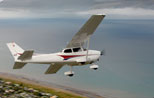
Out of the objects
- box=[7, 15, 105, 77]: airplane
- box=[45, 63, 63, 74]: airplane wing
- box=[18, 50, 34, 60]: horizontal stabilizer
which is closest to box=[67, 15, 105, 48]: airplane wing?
box=[7, 15, 105, 77]: airplane

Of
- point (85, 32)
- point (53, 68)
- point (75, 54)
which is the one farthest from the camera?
point (53, 68)

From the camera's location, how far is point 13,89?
9988cm

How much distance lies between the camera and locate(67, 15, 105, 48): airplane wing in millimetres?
23094

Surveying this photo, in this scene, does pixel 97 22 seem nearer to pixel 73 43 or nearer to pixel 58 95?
pixel 73 43

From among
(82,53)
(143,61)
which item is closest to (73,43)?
(82,53)

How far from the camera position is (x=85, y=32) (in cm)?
2408

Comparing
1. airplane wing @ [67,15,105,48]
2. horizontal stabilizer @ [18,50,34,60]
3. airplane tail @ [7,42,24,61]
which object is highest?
airplane wing @ [67,15,105,48]

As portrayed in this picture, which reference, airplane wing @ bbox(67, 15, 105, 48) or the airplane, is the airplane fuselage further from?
airplane wing @ bbox(67, 15, 105, 48)

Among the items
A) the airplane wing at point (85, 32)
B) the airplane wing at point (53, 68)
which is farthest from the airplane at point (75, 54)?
the airplane wing at point (53, 68)

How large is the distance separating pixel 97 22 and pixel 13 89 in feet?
271

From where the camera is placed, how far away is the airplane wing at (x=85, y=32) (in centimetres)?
2309

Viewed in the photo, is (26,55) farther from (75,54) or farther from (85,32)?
(85,32)

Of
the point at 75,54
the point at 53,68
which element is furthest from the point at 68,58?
the point at 53,68

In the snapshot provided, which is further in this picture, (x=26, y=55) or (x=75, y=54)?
(x=75, y=54)
